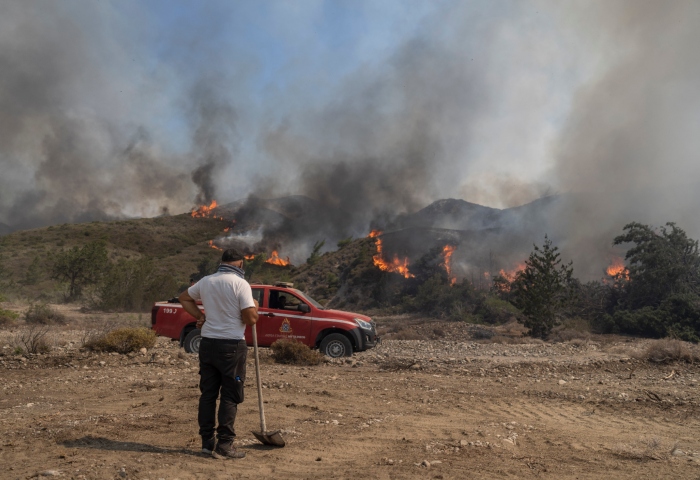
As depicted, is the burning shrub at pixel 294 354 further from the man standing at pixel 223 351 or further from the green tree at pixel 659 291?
the green tree at pixel 659 291

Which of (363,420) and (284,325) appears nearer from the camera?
(363,420)

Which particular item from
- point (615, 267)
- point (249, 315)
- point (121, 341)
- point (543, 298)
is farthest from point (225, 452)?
point (615, 267)

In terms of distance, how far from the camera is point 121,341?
469 inches

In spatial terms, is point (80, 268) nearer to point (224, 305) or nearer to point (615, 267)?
point (615, 267)

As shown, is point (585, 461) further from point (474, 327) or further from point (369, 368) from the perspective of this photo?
point (474, 327)

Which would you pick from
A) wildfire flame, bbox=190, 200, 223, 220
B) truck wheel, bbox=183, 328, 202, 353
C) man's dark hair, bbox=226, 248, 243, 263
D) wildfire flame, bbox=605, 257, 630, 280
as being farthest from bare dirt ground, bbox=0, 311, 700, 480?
wildfire flame, bbox=190, 200, 223, 220

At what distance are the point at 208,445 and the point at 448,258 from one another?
115 feet

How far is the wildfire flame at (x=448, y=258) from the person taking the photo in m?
37.2

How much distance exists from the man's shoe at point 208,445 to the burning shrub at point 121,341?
7943mm

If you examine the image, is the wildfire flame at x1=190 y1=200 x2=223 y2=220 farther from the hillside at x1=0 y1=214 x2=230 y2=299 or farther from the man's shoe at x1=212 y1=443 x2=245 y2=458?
the man's shoe at x1=212 y1=443 x2=245 y2=458

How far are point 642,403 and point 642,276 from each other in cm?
2153

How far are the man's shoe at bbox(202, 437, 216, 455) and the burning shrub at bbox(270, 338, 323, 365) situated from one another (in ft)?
20.9

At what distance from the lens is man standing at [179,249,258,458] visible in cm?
480

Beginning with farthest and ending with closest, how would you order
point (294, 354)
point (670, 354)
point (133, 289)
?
point (133, 289) < point (670, 354) < point (294, 354)
